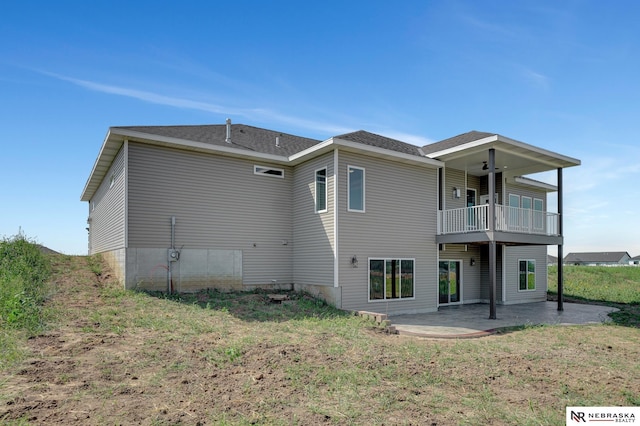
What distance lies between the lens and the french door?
15000mm

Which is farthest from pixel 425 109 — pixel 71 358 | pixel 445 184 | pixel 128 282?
pixel 71 358

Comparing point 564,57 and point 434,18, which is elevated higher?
point 434,18

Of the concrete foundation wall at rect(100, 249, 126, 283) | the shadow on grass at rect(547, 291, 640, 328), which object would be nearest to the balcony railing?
the shadow on grass at rect(547, 291, 640, 328)

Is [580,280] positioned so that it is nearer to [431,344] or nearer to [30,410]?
[431,344]

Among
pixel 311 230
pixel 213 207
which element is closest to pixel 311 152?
pixel 311 230

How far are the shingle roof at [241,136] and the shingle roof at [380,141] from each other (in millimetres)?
2506

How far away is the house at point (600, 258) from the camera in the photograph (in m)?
76.2

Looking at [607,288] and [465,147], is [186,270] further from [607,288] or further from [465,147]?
[607,288]

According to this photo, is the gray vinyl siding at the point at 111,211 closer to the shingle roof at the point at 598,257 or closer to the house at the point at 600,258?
the house at the point at 600,258

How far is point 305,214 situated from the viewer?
1327 centimetres

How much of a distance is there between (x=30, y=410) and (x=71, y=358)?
74.0 inches

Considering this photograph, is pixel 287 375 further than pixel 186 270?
No

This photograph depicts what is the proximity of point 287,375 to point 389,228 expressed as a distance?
312 inches

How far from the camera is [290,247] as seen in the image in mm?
13883
